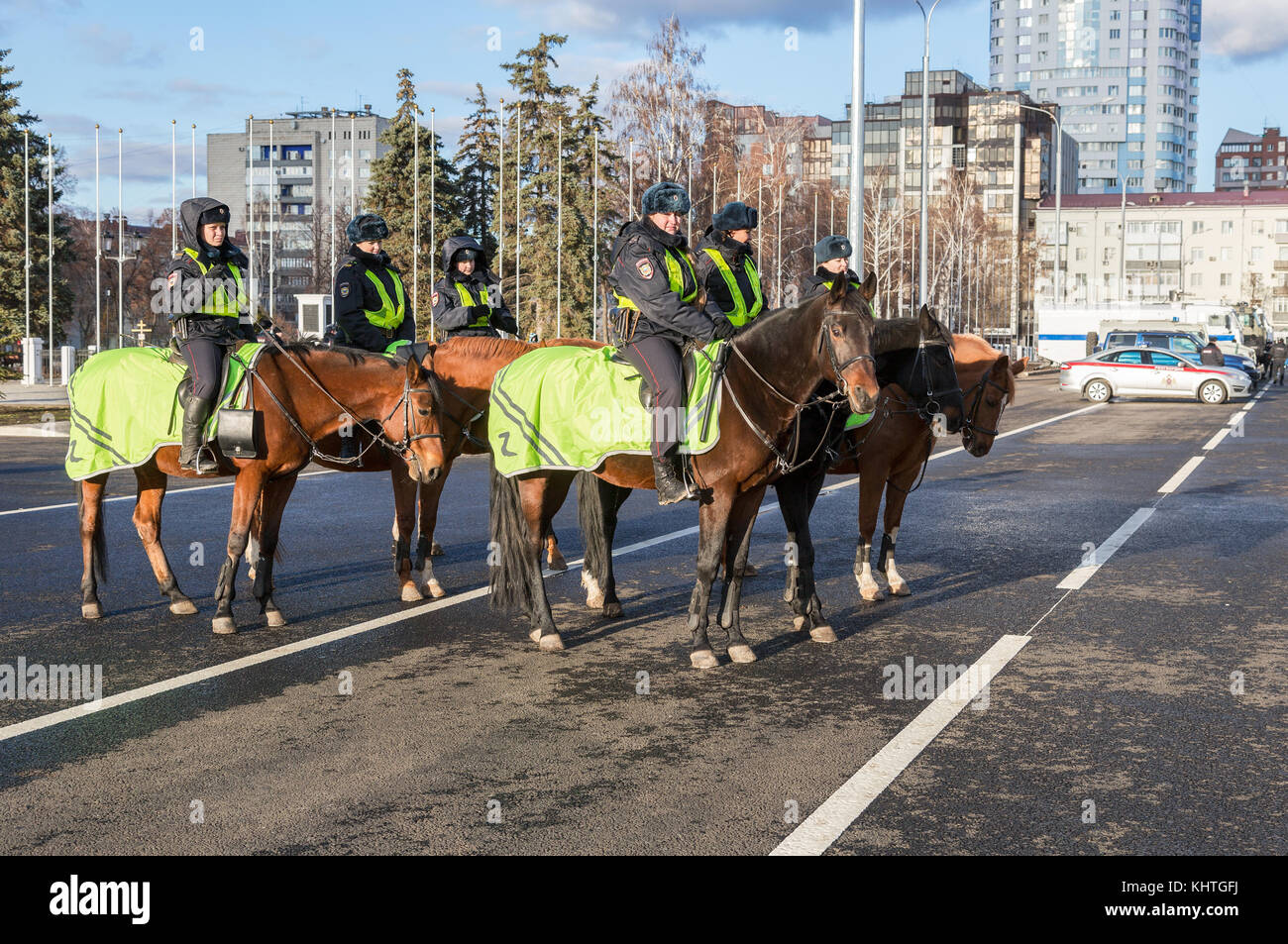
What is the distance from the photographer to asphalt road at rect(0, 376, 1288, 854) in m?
4.84

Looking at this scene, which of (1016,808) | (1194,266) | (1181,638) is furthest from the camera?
(1194,266)

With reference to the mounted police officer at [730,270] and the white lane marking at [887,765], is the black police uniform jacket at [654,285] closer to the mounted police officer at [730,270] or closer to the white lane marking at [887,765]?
the mounted police officer at [730,270]

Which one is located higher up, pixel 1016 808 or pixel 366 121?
pixel 366 121

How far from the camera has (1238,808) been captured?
198 inches

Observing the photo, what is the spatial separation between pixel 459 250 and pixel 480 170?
54.3 metres

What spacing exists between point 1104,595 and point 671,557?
3259 millimetres

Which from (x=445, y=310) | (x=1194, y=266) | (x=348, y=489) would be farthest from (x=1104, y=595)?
(x=1194, y=266)

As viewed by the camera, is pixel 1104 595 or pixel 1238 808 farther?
pixel 1104 595

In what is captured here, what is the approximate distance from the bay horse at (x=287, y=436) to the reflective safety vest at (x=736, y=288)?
1.83 meters

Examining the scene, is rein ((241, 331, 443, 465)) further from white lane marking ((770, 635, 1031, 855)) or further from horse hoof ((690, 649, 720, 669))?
white lane marking ((770, 635, 1031, 855))

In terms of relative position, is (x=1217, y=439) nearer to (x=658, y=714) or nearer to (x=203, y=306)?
(x=203, y=306)

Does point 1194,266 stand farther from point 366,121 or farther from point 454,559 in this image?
point 454,559

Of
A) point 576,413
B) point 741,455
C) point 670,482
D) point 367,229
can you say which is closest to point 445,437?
point 576,413

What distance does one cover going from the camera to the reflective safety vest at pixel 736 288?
803cm
